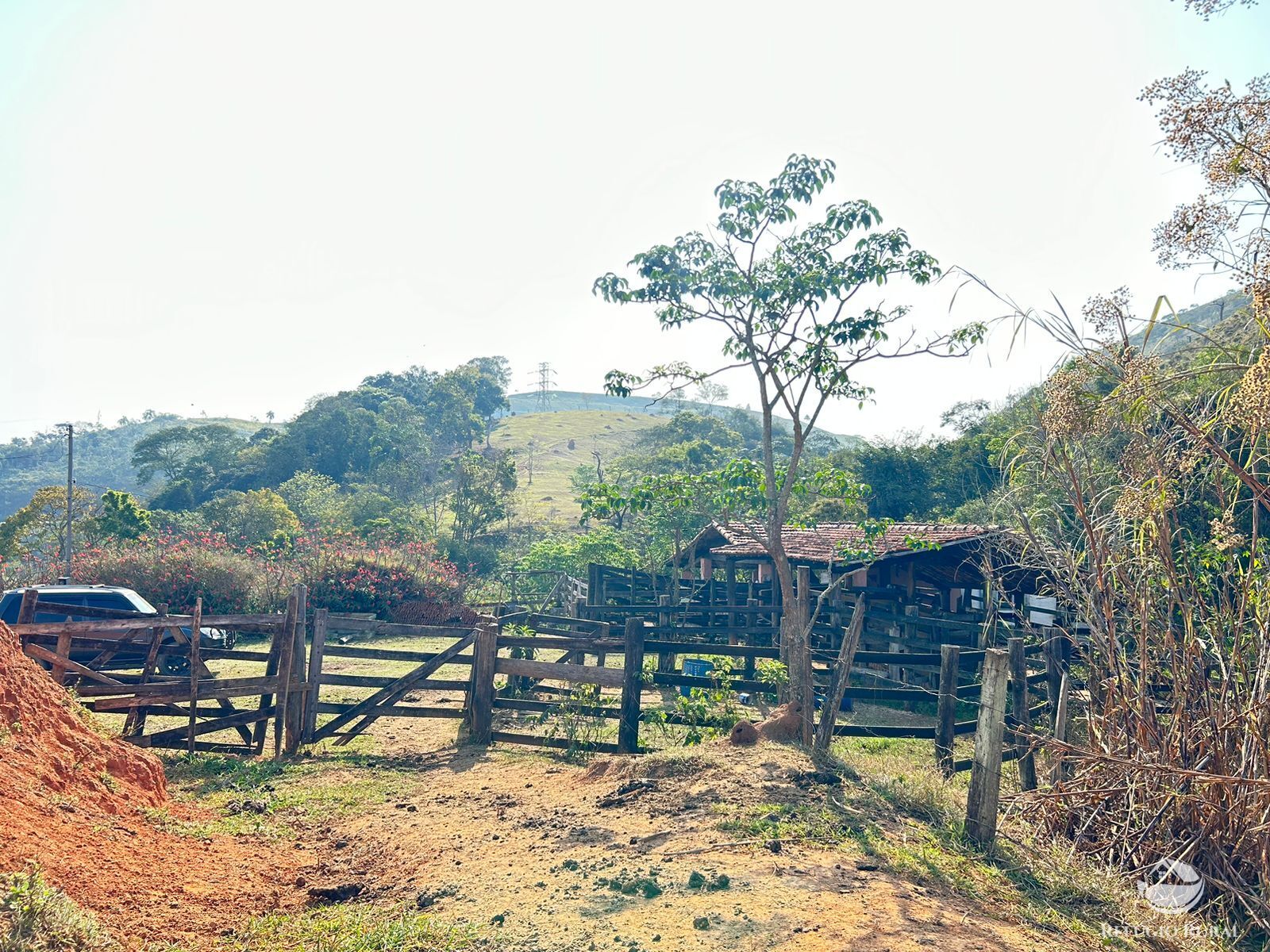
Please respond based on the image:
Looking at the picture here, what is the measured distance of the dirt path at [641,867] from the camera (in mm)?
4844

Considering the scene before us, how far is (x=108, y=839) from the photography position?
597 centimetres

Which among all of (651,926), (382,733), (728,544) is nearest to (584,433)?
(728,544)

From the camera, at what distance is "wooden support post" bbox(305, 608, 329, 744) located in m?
9.65

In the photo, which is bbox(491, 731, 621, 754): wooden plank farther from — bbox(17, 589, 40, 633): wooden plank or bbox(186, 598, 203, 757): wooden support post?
bbox(17, 589, 40, 633): wooden plank

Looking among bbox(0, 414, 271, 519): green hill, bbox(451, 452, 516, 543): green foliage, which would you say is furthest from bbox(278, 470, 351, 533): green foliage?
bbox(0, 414, 271, 519): green hill

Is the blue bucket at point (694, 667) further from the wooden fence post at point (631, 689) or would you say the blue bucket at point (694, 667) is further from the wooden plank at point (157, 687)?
the wooden plank at point (157, 687)

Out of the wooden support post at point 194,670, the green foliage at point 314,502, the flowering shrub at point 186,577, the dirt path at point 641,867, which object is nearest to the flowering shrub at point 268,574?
the flowering shrub at point 186,577

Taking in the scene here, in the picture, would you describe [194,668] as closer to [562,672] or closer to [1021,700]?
[562,672]

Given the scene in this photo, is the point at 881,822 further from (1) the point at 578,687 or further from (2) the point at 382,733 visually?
(2) the point at 382,733

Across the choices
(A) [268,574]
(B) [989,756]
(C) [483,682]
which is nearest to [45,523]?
(A) [268,574]

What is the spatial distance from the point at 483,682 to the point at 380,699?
1182mm

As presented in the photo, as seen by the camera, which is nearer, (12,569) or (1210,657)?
(1210,657)

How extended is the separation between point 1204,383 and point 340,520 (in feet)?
130

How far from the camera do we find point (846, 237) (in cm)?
988
